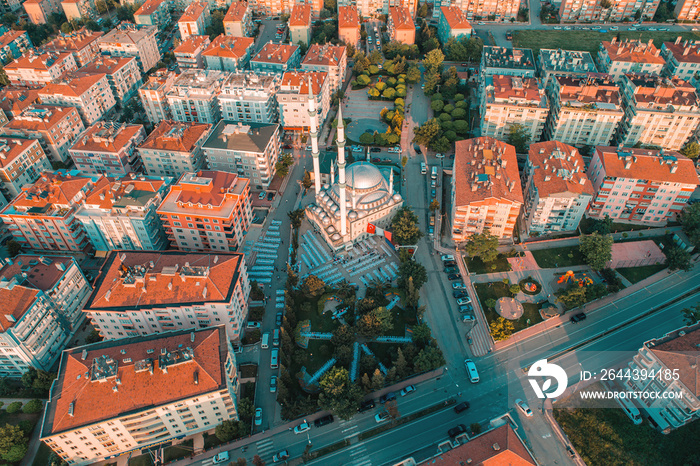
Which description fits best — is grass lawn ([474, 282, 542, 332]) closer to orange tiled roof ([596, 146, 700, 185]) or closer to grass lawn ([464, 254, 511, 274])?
grass lawn ([464, 254, 511, 274])

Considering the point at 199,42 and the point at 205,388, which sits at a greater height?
the point at 199,42

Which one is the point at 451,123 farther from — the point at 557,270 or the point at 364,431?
the point at 364,431

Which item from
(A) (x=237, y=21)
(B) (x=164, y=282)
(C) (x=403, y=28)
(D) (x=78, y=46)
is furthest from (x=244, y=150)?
(D) (x=78, y=46)

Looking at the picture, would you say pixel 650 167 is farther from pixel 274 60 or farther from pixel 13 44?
pixel 13 44

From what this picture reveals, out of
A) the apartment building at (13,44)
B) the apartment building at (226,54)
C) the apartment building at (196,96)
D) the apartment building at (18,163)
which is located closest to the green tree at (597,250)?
the apartment building at (196,96)

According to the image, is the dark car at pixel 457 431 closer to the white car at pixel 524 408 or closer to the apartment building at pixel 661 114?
the white car at pixel 524 408

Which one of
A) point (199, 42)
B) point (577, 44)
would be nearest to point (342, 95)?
point (199, 42)

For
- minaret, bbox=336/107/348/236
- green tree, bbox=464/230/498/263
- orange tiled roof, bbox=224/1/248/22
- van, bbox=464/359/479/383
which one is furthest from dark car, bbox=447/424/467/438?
orange tiled roof, bbox=224/1/248/22
